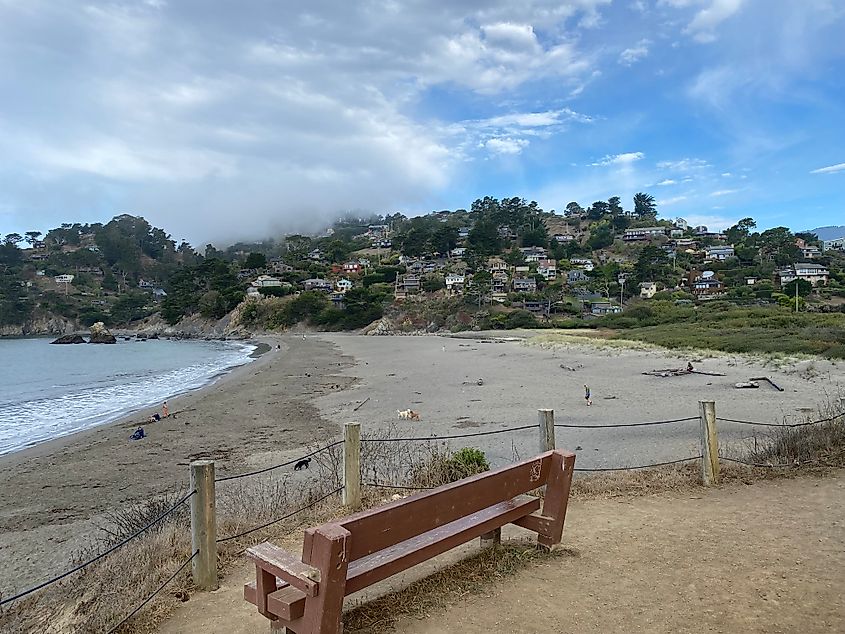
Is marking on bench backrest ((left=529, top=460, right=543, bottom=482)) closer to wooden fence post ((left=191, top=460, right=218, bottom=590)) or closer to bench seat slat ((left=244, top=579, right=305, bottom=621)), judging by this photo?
bench seat slat ((left=244, top=579, right=305, bottom=621))

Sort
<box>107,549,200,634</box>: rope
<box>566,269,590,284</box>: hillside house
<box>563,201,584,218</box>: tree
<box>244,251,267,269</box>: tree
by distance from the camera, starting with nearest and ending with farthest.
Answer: <box>107,549,200,634</box>: rope
<box>566,269,590,284</box>: hillside house
<box>244,251,267,269</box>: tree
<box>563,201,584,218</box>: tree

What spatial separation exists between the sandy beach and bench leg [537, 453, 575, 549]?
13.9ft

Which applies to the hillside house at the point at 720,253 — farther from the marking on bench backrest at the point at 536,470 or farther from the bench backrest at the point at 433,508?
the bench backrest at the point at 433,508

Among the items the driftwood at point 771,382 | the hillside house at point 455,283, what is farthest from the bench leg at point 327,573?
the hillside house at point 455,283

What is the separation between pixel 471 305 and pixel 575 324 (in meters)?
16.8

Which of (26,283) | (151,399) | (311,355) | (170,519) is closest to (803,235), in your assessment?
(311,355)

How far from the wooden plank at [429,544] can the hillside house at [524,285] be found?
76.5 m

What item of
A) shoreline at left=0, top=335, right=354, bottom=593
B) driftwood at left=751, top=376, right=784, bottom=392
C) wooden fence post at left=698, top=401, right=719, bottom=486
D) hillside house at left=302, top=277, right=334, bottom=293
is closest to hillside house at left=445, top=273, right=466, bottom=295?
hillside house at left=302, top=277, right=334, bottom=293

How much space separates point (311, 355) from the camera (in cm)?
3806

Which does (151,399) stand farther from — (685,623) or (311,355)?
(685,623)

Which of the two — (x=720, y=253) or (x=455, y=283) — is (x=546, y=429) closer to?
(x=455, y=283)

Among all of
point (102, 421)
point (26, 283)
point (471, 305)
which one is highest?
point (26, 283)

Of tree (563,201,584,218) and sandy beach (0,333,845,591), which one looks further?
tree (563,201,584,218)

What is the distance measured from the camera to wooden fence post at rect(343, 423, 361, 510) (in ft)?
17.5
